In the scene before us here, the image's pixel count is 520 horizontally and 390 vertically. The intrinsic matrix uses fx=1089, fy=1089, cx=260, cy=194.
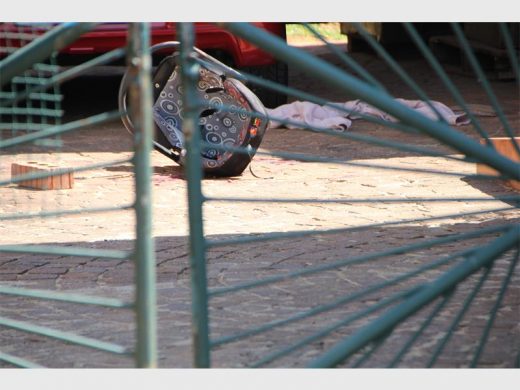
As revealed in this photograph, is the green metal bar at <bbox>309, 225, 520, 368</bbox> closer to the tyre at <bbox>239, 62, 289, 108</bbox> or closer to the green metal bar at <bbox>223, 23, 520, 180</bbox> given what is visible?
the green metal bar at <bbox>223, 23, 520, 180</bbox>

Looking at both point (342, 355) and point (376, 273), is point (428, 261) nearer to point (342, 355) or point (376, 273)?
point (376, 273)

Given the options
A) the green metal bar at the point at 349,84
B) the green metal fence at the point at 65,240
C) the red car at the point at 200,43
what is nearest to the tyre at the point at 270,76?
the red car at the point at 200,43

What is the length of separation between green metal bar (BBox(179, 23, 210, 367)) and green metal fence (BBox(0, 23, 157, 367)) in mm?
126

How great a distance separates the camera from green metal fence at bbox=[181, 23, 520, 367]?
2.53 meters

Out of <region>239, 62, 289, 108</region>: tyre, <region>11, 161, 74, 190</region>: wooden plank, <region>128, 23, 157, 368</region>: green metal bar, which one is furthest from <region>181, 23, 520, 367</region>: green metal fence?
<region>239, 62, 289, 108</region>: tyre

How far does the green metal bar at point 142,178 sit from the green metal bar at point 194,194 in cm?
16

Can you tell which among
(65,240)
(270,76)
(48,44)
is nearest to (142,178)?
(48,44)

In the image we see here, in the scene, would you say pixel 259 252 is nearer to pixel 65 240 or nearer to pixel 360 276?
pixel 360 276

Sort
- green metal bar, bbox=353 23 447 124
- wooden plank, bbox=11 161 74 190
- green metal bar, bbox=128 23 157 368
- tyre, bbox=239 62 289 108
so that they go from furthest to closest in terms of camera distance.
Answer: tyre, bbox=239 62 289 108 → wooden plank, bbox=11 161 74 190 → green metal bar, bbox=353 23 447 124 → green metal bar, bbox=128 23 157 368

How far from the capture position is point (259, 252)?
4.89 meters

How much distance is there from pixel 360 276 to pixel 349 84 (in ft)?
6.85

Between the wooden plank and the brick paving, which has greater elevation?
the wooden plank

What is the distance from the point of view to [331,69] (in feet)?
8.06

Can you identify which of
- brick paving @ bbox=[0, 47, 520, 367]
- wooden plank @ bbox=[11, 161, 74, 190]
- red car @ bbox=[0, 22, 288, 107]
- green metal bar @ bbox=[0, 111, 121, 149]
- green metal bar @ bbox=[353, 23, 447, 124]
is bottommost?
brick paving @ bbox=[0, 47, 520, 367]
